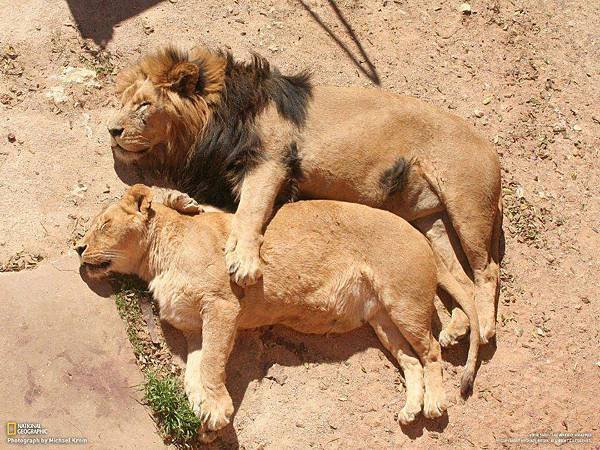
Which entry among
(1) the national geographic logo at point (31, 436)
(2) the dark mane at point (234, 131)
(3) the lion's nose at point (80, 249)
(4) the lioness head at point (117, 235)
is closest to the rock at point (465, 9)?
(2) the dark mane at point (234, 131)

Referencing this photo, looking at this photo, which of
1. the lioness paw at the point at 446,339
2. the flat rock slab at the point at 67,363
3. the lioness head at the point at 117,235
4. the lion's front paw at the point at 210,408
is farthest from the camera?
the lioness paw at the point at 446,339

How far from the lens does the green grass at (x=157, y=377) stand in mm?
5285


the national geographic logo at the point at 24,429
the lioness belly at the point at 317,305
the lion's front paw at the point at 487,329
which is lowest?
the national geographic logo at the point at 24,429

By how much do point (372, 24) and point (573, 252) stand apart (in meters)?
2.93

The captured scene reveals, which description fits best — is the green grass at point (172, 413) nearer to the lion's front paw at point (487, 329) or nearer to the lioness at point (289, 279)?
the lioness at point (289, 279)

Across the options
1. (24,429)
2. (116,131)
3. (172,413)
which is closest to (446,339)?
(172,413)

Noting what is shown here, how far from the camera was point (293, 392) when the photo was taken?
18.6 feet

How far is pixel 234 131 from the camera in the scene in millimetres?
5879

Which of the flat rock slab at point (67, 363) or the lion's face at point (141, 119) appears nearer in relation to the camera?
the flat rock slab at point (67, 363)

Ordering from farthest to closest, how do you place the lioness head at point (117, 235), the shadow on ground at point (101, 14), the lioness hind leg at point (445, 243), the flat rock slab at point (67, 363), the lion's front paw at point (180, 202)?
the shadow on ground at point (101, 14)
the lioness hind leg at point (445, 243)
the lion's front paw at point (180, 202)
the lioness head at point (117, 235)
the flat rock slab at point (67, 363)

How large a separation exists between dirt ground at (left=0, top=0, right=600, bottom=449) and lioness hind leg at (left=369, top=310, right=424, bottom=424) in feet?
0.36

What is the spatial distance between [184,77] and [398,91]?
88.2 inches

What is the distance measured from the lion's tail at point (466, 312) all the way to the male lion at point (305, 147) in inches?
4.2

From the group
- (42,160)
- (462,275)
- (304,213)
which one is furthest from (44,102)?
(462,275)
